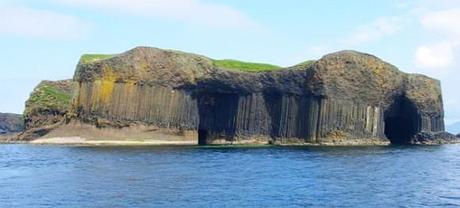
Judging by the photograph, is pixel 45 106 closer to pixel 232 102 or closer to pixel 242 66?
pixel 232 102

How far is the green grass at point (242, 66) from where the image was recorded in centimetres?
11900

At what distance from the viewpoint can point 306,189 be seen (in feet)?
158

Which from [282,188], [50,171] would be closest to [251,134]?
[50,171]

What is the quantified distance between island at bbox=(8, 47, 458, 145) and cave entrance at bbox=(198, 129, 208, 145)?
0.70 m

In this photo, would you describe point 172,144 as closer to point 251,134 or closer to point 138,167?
point 251,134

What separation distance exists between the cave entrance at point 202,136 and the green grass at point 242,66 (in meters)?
12.5

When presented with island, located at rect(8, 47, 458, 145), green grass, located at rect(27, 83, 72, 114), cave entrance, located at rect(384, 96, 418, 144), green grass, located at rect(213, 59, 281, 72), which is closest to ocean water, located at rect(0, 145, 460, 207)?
island, located at rect(8, 47, 458, 145)

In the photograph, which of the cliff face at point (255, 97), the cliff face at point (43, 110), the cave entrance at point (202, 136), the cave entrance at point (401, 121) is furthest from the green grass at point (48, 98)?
the cave entrance at point (401, 121)

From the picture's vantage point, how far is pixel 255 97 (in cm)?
11769

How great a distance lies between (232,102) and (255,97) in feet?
15.1

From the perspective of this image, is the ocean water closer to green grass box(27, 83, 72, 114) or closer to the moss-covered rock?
the moss-covered rock

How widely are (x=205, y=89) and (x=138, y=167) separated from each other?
5615 centimetres

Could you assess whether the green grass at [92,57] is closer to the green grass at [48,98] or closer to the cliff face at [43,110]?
the cliff face at [43,110]

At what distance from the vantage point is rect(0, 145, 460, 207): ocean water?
4222 cm
